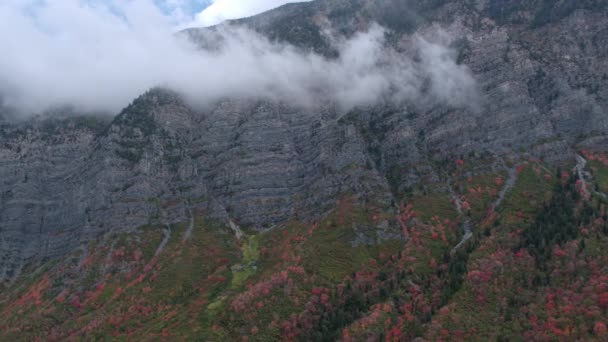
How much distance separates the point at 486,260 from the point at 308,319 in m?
52.6

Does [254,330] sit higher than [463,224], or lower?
lower

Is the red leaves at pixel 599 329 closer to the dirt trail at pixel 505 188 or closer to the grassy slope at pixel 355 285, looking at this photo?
the grassy slope at pixel 355 285

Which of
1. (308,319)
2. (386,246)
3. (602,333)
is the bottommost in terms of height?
(602,333)

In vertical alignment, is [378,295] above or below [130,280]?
below

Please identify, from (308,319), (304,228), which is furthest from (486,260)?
(304,228)

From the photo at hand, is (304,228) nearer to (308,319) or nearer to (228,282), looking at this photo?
(228,282)

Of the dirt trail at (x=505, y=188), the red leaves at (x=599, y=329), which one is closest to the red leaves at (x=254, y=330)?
the red leaves at (x=599, y=329)

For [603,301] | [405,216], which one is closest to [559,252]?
[603,301]

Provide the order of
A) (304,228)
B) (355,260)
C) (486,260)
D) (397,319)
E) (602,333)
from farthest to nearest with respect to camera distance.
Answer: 1. (304,228)
2. (355,260)
3. (486,260)
4. (397,319)
5. (602,333)

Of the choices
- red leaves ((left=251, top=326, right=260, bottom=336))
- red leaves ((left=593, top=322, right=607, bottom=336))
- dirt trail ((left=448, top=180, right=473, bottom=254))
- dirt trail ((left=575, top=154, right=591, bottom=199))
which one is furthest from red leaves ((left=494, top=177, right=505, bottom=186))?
red leaves ((left=251, top=326, right=260, bottom=336))

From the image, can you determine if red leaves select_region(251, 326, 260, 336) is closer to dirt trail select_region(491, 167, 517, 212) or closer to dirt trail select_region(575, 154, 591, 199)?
dirt trail select_region(491, 167, 517, 212)

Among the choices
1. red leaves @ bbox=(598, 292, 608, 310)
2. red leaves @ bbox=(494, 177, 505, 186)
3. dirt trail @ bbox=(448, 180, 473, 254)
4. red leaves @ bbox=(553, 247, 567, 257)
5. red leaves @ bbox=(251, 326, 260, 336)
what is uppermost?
red leaves @ bbox=(494, 177, 505, 186)

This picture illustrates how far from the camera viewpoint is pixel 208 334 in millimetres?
145250

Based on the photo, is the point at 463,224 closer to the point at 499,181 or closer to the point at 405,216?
the point at 405,216
